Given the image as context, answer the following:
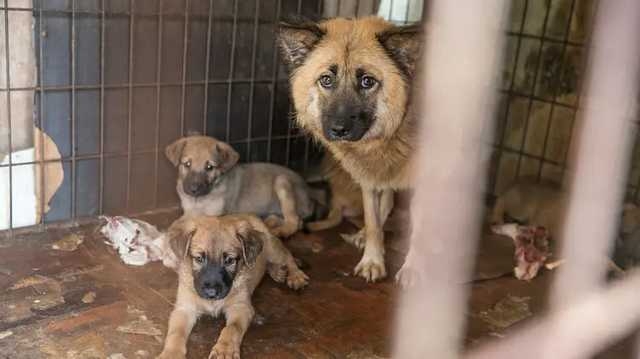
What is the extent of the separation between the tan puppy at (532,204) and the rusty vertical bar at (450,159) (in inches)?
148

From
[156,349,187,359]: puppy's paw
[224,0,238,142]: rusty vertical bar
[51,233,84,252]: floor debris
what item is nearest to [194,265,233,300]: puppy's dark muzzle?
[156,349,187,359]: puppy's paw

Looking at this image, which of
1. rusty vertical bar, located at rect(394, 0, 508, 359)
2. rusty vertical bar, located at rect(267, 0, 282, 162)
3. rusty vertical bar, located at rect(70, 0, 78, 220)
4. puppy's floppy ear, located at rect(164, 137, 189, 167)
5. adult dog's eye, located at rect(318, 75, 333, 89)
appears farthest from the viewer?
rusty vertical bar, located at rect(267, 0, 282, 162)

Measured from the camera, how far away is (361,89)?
3676 mm

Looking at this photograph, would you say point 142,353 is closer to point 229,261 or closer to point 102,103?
point 229,261

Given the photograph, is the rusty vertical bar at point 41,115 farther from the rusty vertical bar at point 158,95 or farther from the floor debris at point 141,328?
the floor debris at point 141,328

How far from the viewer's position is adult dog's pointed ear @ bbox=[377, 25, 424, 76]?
141 inches

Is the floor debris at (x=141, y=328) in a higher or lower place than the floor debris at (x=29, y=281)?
lower

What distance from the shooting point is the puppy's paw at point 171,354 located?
290 cm

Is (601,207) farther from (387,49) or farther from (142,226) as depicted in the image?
(142,226)

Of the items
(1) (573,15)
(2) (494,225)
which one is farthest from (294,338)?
(1) (573,15)

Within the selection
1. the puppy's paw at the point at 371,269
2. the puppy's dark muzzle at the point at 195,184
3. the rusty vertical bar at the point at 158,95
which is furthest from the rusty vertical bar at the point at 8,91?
the puppy's paw at the point at 371,269

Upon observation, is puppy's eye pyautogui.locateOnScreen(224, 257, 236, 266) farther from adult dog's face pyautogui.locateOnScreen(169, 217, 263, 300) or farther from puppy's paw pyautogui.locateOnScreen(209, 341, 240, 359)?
puppy's paw pyautogui.locateOnScreen(209, 341, 240, 359)

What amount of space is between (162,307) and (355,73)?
1561mm

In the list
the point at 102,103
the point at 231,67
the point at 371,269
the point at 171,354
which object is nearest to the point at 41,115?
the point at 102,103
